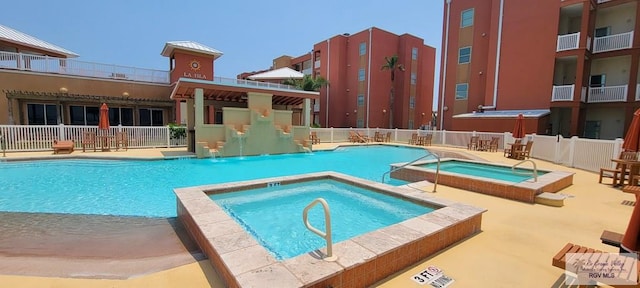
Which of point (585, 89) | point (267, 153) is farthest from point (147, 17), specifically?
point (585, 89)

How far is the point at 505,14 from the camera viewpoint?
18.3 m

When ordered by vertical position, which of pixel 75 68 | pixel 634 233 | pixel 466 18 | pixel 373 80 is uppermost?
pixel 466 18

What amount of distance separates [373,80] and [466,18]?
9.56 meters

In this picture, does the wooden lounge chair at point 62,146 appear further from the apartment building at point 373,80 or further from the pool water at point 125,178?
the apartment building at point 373,80

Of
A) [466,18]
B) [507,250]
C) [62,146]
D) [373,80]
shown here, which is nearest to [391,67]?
[373,80]

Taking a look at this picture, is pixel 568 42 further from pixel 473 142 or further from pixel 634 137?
pixel 634 137

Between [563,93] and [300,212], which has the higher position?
[563,93]

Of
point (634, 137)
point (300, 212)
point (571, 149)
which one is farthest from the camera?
point (571, 149)

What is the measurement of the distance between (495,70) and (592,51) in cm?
470

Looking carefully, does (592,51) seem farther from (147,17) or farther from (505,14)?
(147,17)

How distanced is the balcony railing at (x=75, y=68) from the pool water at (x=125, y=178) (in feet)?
30.6

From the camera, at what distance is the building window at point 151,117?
19.3 meters

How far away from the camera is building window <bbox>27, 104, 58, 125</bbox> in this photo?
16.3 meters

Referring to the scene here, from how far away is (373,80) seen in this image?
28.0 m
